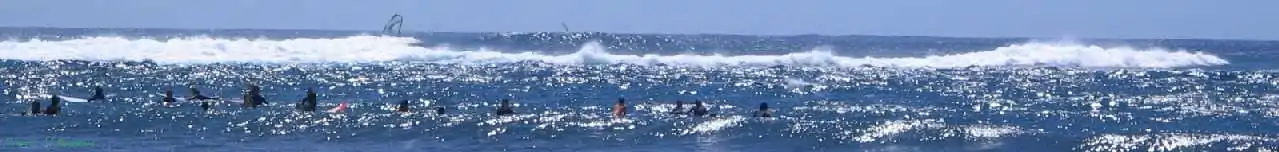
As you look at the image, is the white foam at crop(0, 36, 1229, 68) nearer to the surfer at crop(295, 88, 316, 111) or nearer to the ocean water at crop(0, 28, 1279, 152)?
the ocean water at crop(0, 28, 1279, 152)

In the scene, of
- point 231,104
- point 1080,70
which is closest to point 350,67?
point 1080,70

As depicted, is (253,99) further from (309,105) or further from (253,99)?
(309,105)

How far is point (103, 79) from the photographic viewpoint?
5909 cm

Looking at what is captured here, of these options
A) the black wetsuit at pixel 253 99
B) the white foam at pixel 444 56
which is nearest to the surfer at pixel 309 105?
the black wetsuit at pixel 253 99

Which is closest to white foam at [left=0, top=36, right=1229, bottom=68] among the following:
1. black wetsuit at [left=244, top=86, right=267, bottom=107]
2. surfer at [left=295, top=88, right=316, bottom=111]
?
black wetsuit at [left=244, top=86, right=267, bottom=107]

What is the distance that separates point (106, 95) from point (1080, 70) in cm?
4515

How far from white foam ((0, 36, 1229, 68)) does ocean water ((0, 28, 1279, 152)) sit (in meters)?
0.43

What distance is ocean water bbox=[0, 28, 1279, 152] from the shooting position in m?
29.8

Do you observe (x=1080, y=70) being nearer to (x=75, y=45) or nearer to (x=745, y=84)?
(x=745, y=84)

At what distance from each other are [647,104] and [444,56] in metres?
52.3

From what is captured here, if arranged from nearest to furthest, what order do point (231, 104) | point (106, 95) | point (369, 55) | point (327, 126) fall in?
point (327, 126)
point (231, 104)
point (106, 95)
point (369, 55)

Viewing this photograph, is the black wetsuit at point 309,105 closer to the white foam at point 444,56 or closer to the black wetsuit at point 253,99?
the black wetsuit at point 253,99

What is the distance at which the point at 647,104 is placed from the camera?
44719 mm

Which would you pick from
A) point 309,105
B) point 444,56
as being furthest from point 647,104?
point 444,56
